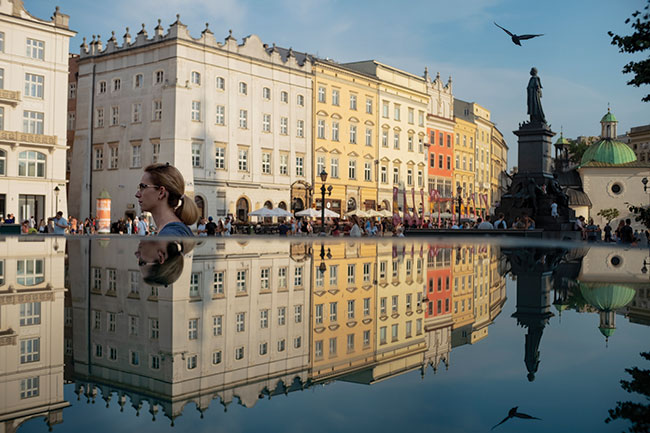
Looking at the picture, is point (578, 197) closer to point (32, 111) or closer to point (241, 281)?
point (32, 111)

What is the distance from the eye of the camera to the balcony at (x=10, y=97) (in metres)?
43.8

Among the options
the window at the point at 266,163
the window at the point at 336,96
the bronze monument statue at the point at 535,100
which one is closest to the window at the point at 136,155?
the window at the point at 266,163

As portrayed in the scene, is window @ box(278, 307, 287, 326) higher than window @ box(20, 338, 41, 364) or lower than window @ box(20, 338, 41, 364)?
lower

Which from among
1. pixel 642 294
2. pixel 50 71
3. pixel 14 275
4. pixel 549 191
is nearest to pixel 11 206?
pixel 50 71

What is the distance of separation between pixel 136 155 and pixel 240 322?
48359 mm

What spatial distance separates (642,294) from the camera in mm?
5426

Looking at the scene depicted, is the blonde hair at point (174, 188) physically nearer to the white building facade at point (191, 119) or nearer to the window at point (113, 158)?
the white building facade at point (191, 119)

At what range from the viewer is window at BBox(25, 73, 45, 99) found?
46188mm

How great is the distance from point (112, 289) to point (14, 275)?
196 centimetres

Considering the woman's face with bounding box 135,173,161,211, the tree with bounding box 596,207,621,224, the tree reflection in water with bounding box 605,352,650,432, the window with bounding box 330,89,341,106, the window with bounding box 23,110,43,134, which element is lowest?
the tree reflection in water with bounding box 605,352,650,432

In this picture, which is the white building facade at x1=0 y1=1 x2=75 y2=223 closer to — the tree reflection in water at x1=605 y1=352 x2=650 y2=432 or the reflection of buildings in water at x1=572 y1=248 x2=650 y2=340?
the reflection of buildings in water at x1=572 y1=248 x2=650 y2=340

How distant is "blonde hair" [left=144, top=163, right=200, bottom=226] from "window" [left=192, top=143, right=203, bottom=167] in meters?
43.6

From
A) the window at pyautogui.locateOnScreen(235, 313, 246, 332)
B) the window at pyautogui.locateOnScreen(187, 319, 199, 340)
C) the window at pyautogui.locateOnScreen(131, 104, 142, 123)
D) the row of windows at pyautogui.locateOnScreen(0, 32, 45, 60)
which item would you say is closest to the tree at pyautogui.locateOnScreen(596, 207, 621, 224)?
the window at pyautogui.locateOnScreen(131, 104, 142, 123)

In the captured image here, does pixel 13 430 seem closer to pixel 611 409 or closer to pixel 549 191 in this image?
pixel 611 409
